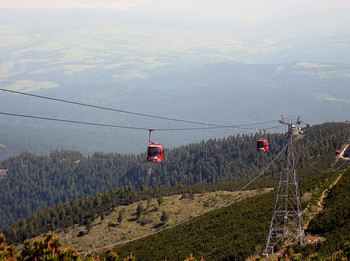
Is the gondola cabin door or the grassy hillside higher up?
the gondola cabin door

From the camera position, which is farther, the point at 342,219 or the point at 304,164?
the point at 304,164

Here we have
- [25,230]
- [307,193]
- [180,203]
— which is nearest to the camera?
[307,193]

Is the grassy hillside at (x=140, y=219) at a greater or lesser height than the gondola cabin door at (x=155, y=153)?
lesser

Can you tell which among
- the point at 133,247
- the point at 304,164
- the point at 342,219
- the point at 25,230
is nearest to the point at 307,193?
the point at 342,219

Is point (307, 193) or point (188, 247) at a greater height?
point (307, 193)

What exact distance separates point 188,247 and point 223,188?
77956 millimetres

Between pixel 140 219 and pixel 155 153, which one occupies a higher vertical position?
pixel 155 153

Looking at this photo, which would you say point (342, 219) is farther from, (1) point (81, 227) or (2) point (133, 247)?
(1) point (81, 227)

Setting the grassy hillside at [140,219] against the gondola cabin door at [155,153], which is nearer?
the gondola cabin door at [155,153]

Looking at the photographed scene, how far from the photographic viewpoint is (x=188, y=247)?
84375 mm

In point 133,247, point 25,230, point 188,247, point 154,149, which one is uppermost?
point 154,149

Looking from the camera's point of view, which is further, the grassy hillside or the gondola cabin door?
the grassy hillside

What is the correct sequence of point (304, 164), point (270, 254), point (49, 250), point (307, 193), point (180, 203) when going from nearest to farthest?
point (49, 250) < point (270, 254) < point (307, 193) < point (180, 203) < point (304, 164)

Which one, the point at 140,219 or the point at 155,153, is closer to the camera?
the point at 155,153
